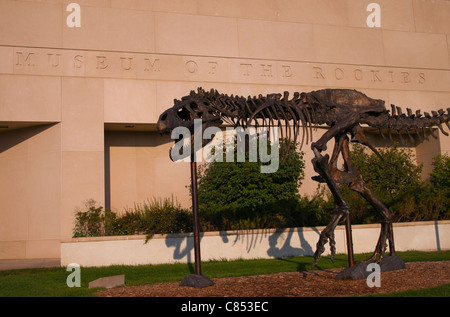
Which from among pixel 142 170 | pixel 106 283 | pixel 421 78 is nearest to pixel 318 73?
pixel 421 78

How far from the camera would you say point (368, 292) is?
25.4 feet

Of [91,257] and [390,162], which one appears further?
[390,162]

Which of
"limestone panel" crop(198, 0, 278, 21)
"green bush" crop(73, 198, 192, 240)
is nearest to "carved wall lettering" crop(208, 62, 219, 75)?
"limestone panel" crop(198, 0, 278, 21)

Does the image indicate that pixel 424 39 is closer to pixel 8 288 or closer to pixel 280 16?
pixel 280 16

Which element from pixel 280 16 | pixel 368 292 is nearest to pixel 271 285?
pixel 368 292

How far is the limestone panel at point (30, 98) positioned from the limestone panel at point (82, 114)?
0.32 metres

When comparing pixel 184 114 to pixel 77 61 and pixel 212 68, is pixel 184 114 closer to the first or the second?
pixel 77 61

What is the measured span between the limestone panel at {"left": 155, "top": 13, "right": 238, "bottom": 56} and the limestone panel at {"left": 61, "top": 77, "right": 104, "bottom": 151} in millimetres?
3158

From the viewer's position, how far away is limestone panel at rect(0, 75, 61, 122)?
54.9ft

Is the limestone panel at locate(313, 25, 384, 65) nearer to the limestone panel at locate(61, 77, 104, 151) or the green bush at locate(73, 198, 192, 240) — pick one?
the limestone panel at locate(61, 77, 104, 151)

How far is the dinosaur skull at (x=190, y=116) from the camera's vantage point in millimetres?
8602

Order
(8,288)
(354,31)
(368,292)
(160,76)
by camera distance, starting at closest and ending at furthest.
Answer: (368,292) → (8,288) → (160,76) → (354,31)

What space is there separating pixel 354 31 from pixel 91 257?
15.2 m

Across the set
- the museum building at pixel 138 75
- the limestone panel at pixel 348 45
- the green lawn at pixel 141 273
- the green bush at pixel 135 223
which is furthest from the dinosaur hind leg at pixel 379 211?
the limestone panel at pixel 348 45
